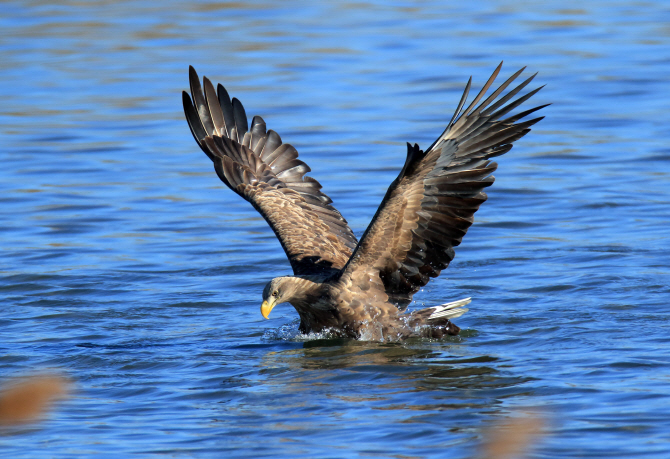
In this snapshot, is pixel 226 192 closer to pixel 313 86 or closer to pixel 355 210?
pixel 355 210

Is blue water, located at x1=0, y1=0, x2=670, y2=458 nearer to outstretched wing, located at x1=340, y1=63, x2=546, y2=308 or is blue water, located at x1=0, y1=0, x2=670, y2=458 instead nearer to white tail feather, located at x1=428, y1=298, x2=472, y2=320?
white tail feather, located at x1=428, y1=298, x2=472, y2=320

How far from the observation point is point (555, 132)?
12.9 meters

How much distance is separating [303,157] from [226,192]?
3.61 ft

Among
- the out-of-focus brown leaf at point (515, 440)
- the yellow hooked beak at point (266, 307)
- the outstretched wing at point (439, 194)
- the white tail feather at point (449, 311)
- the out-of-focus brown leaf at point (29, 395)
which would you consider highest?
the outstretched wing at point (439, 194)

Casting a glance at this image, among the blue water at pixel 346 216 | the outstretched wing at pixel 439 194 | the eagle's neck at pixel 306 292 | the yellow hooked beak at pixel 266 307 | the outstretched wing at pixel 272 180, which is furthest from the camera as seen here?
the outstretched wing at pixel 272 180

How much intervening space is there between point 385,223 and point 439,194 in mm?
384

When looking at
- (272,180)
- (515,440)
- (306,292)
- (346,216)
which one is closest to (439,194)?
(306,292)

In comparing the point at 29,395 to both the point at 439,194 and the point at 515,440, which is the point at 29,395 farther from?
the point at 439,194

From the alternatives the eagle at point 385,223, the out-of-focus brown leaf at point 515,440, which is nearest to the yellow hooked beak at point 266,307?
the eagle at point 385,223

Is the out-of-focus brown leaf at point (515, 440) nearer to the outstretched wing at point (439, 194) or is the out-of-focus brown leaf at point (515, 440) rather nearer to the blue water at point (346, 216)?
the blue water at point (346, 216)

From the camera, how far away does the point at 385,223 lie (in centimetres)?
648

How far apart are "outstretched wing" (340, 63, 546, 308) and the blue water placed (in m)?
0.61

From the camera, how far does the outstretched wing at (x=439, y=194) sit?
20.7 feet

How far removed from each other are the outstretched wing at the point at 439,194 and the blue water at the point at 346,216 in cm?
61
